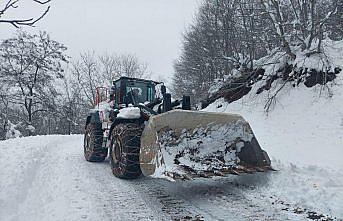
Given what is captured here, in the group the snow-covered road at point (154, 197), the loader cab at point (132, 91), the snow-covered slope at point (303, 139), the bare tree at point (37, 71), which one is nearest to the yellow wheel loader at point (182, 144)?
the snow-covered road at point (154, 197)

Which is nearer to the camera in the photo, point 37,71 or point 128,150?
point 128,150

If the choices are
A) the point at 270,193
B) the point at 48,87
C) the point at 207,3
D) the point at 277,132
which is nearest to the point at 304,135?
the point at 277,132

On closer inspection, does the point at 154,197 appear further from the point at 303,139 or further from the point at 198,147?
the point at 303,139

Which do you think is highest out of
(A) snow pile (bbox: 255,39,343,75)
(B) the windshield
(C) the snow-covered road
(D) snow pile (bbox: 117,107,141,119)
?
(A) snow pile (bbox: 255,39,343,75)

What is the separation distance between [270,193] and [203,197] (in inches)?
40.2

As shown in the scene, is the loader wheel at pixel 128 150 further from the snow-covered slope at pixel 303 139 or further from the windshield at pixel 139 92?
the snow-covered slope at pixel 303 139

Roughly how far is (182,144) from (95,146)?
399 cm

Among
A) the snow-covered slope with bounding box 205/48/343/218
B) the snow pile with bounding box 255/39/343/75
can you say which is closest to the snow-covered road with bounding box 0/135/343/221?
the snow-covered slope with bounding box 205/48/343/218

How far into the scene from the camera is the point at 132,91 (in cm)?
877

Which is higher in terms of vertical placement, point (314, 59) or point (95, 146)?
point (314, 59)

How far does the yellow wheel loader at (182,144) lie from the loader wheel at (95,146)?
1809mm

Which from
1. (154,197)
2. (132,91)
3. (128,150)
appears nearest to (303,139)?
(132,91)

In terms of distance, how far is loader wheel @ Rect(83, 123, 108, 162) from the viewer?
9.24 m

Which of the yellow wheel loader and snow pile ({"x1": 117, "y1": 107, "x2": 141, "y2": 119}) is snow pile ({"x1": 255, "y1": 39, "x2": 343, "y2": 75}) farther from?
snow pile ({"x1": 117, "y1": 107, "x2": 141, "y2": 119})
